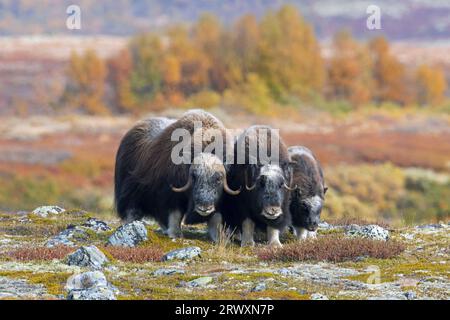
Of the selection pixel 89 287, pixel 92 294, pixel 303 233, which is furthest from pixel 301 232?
pixel 92 294

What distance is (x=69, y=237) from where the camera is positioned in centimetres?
1275

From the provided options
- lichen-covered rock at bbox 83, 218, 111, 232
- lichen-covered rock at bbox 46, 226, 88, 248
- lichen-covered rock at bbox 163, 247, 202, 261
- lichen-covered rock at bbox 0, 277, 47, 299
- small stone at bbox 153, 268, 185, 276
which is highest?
lichen-covered rock at bbox 0, 277, 47, 299

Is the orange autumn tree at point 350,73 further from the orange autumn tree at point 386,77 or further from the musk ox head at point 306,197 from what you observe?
the musk ox head at point 306,197

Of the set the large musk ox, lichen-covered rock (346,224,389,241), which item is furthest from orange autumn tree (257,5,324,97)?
lichen-covered rock (346,224,389,241)

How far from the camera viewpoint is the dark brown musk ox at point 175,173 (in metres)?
12.3

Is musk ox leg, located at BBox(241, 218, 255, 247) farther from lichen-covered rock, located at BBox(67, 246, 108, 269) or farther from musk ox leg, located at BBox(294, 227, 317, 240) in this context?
lichen-covered rock, located at BBox(67, 246, 108, 269)

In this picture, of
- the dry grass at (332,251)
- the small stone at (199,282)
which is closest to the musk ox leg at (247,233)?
the dry grass at (332,251)

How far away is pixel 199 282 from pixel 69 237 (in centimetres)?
363

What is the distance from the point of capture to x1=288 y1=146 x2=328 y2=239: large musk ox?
13086 millimetres

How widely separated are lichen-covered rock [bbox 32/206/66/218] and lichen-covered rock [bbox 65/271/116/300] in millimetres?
6510

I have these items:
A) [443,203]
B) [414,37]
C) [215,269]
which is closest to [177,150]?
[215,269]

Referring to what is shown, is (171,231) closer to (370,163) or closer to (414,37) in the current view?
(370,163)

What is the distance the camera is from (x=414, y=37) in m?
177
